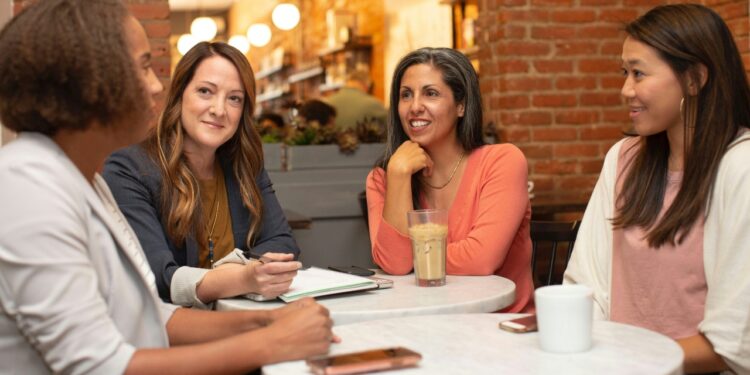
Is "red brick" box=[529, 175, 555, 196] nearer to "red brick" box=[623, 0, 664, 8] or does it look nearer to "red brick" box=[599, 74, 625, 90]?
"red brick" box=[599, 74, 625, 90]

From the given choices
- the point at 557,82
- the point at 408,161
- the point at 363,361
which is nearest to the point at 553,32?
the point at 557,82

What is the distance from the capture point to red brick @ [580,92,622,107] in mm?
4500

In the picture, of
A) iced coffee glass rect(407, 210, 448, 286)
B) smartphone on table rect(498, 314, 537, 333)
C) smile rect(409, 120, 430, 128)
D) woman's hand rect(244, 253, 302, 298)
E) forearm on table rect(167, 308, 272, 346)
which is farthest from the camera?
smile rect(409, 120, 430, 128)

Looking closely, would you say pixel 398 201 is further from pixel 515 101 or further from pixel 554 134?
pixel 554 134

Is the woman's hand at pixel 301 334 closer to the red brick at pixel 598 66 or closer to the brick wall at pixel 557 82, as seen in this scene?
the brick wall at pixel 557 82

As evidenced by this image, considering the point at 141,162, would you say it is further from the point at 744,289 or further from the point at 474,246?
the point at 744,289

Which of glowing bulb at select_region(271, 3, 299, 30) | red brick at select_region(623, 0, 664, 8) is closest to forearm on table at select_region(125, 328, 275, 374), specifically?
red brick at select_region(623, 0, 664, 8)

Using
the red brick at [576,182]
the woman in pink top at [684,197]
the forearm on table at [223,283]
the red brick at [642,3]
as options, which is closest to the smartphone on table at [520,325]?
the woman in pink top at [684,197]

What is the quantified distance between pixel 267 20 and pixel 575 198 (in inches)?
382

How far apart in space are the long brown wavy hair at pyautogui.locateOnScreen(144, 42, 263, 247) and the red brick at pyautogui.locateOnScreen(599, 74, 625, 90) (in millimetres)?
2523

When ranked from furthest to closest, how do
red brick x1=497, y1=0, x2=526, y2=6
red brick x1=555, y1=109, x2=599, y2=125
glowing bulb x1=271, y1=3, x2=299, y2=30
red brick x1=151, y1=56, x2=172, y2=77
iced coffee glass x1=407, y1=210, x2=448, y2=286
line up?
glowing bulb x1=271, y1=3, x2=299, y2=30 < red brick x1=555, y1=109, x2=599, y2=125 < red brick x1=497, y1=0, x2=526, y2=6 < red brick x1=151, y1=56, x2=172, y2=77 < iced coffee glass x1=407, y1=210, x2=448, y2=286

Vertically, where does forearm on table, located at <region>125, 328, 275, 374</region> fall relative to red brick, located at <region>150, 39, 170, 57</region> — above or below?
below

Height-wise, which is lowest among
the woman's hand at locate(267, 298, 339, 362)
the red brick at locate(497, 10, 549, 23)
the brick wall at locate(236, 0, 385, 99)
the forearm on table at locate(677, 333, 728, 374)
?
the forearm on table at locate(677, 333, 728, 374)

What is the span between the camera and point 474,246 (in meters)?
2.21
